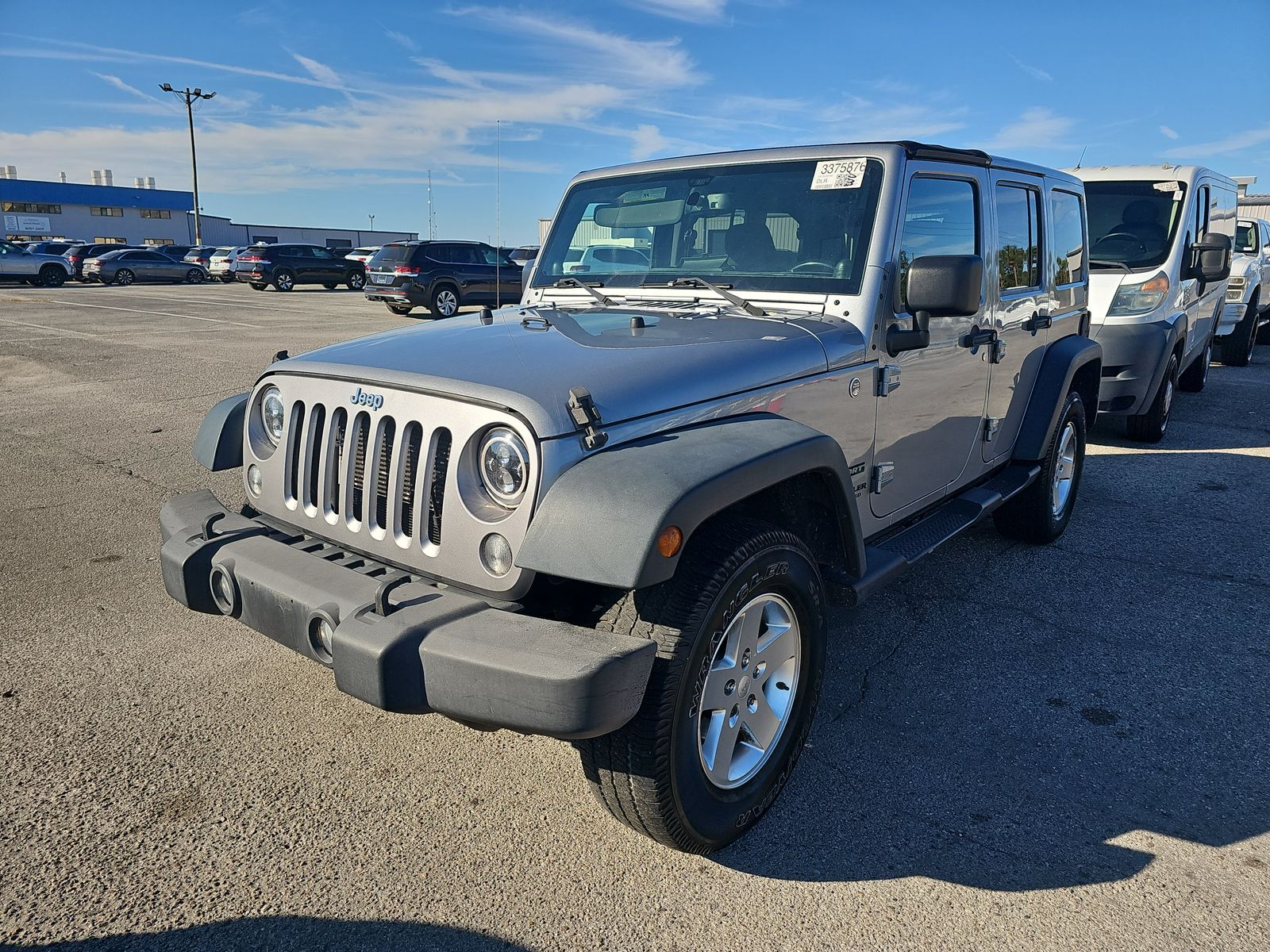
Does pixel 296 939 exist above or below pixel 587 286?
below

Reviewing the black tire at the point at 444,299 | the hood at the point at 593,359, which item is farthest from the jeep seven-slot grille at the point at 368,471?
the black tire at the point at 444,299

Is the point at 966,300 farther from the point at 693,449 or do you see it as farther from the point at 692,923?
the point at 692,923

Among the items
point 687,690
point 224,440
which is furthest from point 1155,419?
point 224,440

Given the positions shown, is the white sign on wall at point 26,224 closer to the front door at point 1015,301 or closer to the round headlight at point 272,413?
the round headlight at point 272,413

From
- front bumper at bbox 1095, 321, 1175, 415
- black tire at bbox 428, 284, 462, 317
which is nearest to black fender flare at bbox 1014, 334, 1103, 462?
front bumper at bbox 1095, 321, 1175, 415

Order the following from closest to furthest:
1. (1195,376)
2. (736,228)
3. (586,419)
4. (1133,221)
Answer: (586,419) → (736,228) → (1133,221) → (1195,376)

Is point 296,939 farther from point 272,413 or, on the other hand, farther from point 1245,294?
point 1245,294

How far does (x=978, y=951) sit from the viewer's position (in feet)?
7.51

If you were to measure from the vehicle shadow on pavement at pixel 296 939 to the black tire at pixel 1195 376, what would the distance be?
411 inches

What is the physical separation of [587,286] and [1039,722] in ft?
8.19

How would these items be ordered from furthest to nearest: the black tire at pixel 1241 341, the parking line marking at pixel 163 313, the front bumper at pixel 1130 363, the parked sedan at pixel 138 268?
the parked sedan at pixel 138 268, the parking line marking at pixel 163 313, the black tire at pixel 1241 341, the front bumper at pixel 1130 363

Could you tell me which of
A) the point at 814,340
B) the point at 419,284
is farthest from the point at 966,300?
the point at 419,284

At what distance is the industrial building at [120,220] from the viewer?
66.2 metres

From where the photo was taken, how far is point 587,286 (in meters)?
4.00
